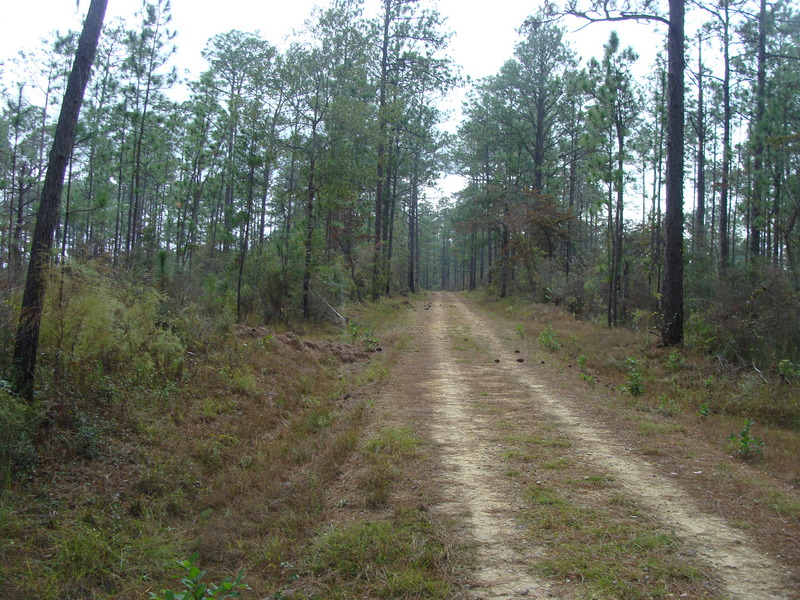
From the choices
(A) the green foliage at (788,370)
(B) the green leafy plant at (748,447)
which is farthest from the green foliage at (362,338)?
(B) the green leafy plant at (748,447)

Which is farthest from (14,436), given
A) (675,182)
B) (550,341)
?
(675,182)

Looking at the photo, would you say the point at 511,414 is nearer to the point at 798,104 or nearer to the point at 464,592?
the point at 464,592

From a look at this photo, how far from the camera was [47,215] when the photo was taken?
590cm

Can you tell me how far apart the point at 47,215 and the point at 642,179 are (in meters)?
36.1

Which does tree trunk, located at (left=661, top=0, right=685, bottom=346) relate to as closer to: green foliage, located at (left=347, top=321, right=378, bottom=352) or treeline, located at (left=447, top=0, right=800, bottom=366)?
treeline, located at (left=447, top=0, right=800, bottom=366)

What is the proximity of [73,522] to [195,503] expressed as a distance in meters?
1.05

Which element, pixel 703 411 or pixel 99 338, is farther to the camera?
pixel 703 411

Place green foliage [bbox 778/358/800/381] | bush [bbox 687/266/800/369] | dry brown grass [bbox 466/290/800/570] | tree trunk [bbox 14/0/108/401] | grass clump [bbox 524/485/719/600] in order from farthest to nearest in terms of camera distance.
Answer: bush [bbox 687/266/800/369], green foliage [bbox 778/358/800/381], tree trunk [bbox 14/0/108/401], dry brown grass [bbox 466/290/800/570], grass clump [bbox 524/485/719/600]

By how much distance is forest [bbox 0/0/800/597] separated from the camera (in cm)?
720

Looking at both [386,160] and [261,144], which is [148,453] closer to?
[261,144]

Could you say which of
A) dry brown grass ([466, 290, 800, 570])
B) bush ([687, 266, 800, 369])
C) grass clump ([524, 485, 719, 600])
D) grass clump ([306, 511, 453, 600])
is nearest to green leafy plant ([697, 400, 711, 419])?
dry brown grass ([466, 290, 800, 570])

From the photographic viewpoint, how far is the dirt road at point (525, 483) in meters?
3.51

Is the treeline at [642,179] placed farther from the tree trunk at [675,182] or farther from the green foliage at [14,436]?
the green foliage at [14,436]

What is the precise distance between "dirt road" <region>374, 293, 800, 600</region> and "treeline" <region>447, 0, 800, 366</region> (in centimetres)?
493
